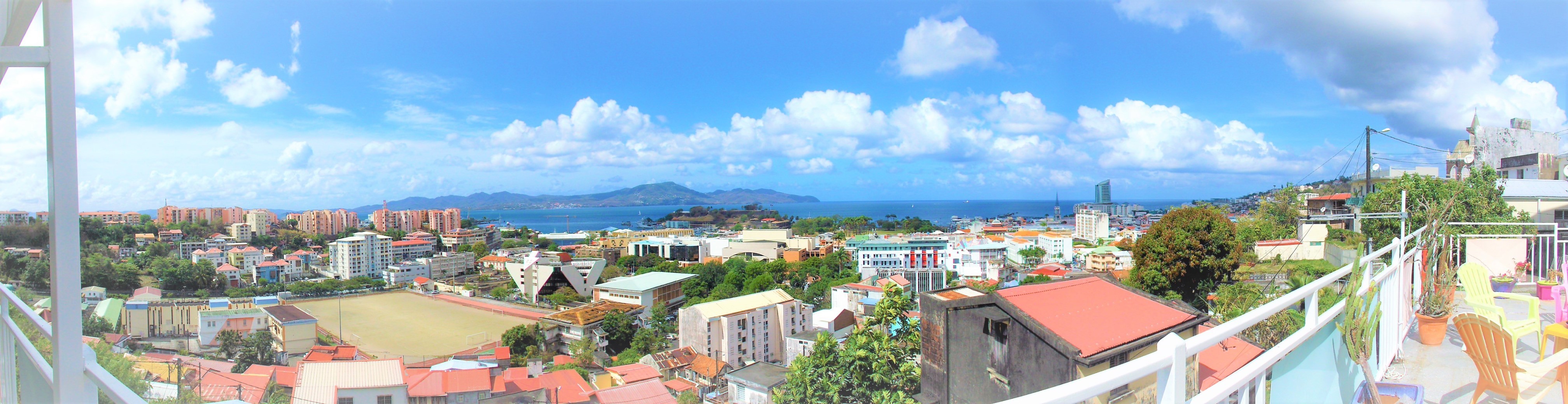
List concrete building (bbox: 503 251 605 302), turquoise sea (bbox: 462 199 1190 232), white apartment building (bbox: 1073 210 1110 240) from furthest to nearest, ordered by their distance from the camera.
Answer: turquoise sea (bbox: 462 199 1190 232) < white apartment building (bbox: 1073 210 1110 240) < concrete building (bbox: 503 251 605 302)

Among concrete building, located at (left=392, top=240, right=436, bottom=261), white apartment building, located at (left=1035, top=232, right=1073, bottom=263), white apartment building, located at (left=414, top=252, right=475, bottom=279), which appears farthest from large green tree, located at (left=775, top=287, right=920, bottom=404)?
concrete building, located at (left=392, top=240, right=436, bottom=261)

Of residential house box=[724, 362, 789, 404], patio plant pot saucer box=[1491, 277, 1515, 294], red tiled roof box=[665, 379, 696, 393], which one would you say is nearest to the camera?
patio plant pot saucer box=[1491, 277, 1515, 294]

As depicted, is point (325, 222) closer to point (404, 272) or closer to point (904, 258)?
point (404, 272)

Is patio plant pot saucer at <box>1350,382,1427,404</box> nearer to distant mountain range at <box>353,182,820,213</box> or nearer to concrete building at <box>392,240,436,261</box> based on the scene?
concrete building at <box>392,240,436,261</box>

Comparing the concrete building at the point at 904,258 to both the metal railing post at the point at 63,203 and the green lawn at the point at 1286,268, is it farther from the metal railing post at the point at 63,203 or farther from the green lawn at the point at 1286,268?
the metal railing post at the point at 63,203

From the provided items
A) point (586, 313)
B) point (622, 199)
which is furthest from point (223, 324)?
point (622, 199)

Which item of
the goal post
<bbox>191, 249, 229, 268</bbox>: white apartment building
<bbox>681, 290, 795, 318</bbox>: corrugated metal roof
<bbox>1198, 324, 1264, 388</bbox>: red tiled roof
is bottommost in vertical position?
the goal post

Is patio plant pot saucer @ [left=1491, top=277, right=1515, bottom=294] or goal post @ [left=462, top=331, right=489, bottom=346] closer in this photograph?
patio plant pot saucer @ [left=1491, top=277, right=1515, bottom=294]

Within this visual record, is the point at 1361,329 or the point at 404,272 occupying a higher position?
the point at 1361,329

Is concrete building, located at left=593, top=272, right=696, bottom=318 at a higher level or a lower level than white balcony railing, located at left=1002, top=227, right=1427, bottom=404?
lower
